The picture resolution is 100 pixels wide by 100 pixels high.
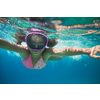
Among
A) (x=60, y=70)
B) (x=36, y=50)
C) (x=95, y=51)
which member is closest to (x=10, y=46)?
(x=36, y=50)

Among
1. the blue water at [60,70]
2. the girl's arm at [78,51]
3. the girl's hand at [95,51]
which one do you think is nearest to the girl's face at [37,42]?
the girl's arm at [78,51]

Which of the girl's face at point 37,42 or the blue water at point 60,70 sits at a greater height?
the girl's face at point 37,42

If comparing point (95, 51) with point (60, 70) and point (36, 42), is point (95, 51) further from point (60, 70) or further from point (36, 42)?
point (60, 70)

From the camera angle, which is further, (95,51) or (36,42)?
(36,42)

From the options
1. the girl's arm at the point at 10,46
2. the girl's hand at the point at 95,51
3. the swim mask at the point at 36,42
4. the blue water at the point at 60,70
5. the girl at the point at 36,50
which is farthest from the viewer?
the blue water at the point at 60,70

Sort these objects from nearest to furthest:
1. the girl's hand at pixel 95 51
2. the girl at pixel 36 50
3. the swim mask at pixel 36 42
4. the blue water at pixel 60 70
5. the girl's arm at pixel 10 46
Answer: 1. the girl's hand at pixel 95 51
2. the girl's arm at pixel 10 46
3. the girl at pixel 36 50
4. the swim mask at pixel 36 42
5. the blue water at pixel 60 70

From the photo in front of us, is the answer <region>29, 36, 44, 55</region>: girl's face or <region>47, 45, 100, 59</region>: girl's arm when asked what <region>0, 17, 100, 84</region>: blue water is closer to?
<region>47, 45, 100, 59</region>: girl's arm

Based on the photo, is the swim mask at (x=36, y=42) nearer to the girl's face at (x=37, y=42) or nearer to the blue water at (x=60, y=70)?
the girl's face at (x=37, y=42)

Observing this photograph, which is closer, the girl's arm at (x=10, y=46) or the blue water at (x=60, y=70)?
the girl's arm at (x=10, y=46)

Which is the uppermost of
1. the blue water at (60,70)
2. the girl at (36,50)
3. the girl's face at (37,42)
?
the girl's face at (37,42)
